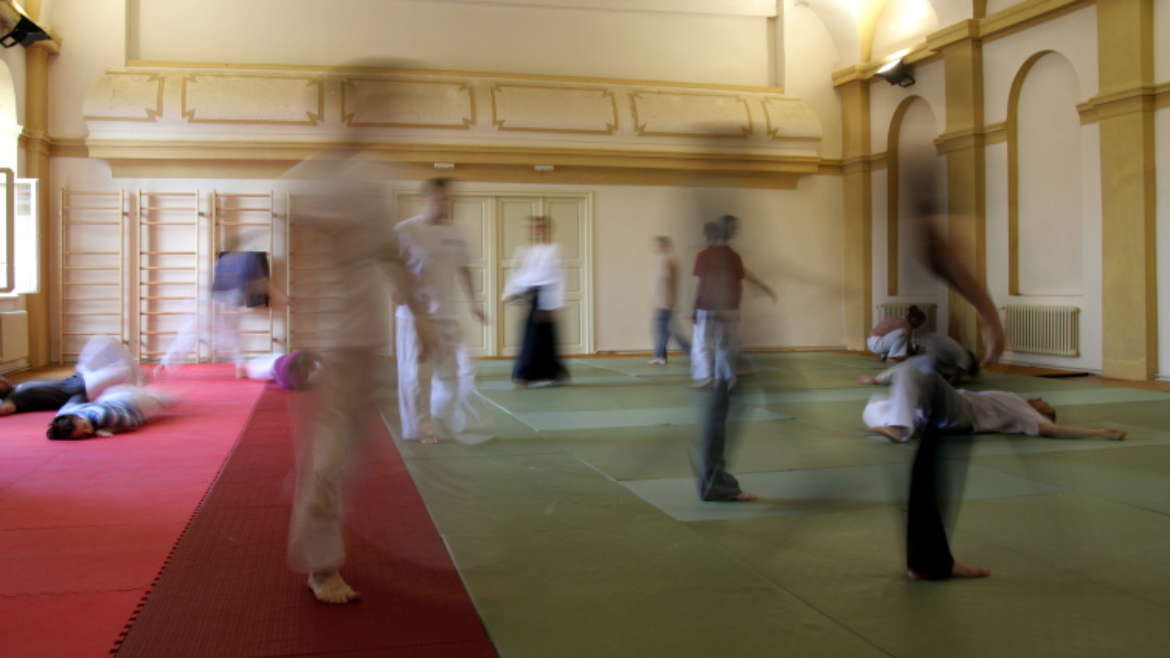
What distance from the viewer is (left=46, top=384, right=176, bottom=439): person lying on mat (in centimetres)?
620

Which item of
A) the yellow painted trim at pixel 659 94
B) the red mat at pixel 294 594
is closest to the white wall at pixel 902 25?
the yellow painted trim at pixel 659 94

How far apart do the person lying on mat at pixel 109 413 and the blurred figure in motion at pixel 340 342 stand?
4.05 meters

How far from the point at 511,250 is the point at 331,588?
36.7 ft

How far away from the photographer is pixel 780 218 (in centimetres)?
1509

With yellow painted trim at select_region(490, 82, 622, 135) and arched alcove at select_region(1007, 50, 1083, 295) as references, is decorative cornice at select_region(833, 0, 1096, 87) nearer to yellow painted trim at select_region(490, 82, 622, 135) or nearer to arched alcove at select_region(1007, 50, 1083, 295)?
arched alcove at select_region(1007, 50, 1083, 295)

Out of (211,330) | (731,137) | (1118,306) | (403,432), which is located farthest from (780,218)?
(731,137)

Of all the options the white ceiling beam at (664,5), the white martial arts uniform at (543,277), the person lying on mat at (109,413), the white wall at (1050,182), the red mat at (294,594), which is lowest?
the red mat at (294,594)

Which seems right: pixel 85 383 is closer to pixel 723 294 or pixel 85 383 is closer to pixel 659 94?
pixel 723 294

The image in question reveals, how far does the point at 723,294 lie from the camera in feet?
15.2

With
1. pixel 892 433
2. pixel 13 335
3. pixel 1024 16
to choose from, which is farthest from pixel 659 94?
pixel 13 335

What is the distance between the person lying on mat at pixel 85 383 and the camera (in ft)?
23.8

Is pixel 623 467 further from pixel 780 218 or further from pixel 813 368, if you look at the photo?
pixel 780 218

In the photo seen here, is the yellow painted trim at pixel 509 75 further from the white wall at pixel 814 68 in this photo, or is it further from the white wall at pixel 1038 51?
the white wall at pixel 1038 51

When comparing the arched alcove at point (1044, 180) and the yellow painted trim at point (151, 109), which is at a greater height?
the yellow painted trim at point (151, 109)
